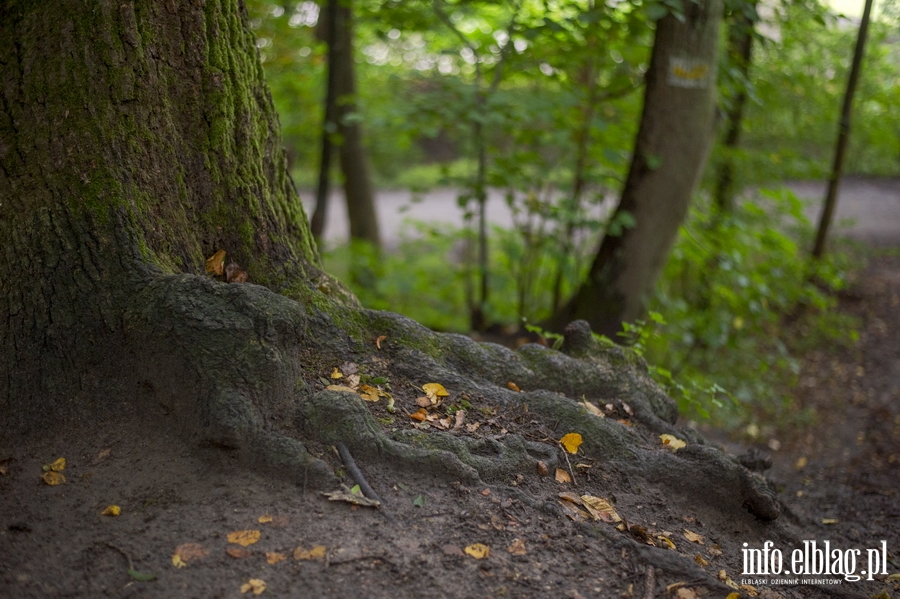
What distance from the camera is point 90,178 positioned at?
2.50 m

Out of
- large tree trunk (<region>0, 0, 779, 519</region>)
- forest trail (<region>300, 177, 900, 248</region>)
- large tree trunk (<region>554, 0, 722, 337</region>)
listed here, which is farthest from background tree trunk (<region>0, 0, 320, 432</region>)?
forest trail (<region>300, 177, 900, 248</region>)

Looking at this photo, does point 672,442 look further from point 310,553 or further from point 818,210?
point 818,210

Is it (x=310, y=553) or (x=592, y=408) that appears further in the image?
(x=592, y=408)

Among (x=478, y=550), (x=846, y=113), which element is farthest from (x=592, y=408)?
(x=846, y=113)

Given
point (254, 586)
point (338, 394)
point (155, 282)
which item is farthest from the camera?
point (338, 394)

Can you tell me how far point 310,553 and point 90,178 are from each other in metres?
1.65

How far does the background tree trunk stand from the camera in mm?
2434

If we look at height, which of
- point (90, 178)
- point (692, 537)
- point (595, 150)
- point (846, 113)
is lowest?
point (692, 537)

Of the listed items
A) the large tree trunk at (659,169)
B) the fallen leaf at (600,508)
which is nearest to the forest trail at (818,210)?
the large tree trunk at (659,169)

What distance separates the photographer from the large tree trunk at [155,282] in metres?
2.39

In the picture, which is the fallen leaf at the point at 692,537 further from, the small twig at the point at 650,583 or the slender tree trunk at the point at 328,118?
the slender tree trunk at the point at 328,118

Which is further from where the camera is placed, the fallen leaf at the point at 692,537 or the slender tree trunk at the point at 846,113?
the slender tree trunk at the point at 846,113

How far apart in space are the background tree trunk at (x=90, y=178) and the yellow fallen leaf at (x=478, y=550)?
4.67 feet

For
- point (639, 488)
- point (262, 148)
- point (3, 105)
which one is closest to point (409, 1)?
point (262, 148)
